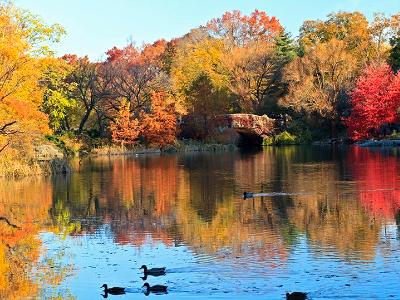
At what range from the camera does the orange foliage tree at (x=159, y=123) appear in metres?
58.5

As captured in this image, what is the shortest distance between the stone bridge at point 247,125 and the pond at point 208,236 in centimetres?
2826

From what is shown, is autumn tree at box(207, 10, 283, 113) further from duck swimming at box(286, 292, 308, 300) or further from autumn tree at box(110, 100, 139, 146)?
duck swimming at box(286, 292, 308, 300)

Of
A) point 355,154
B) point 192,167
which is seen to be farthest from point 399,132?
point 192,167

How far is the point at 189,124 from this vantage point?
62844mm

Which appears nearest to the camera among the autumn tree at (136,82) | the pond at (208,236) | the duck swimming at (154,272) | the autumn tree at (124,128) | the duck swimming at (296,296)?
the duck swimming at (296,296)

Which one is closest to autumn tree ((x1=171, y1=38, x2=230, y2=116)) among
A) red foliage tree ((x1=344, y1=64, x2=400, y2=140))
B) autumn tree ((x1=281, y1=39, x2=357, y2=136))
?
autumn tree ((x1=281, y1=39, x2=357, y2=136))

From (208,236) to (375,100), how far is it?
135 ft

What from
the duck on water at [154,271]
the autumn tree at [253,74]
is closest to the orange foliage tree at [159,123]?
the autumn tree at [253,74]

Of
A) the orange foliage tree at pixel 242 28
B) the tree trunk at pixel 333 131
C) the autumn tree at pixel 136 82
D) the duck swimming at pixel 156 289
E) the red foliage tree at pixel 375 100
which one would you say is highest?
the orange foliage tree at pixel 242 28

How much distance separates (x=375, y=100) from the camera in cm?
5628

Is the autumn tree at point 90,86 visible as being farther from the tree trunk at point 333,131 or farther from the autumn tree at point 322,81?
the tree trunk at point 333,131

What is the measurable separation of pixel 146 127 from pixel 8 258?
4265 cm

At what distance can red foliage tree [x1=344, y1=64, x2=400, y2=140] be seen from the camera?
55.9 metres

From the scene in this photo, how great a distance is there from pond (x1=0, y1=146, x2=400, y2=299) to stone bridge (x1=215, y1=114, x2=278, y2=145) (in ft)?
92.7
